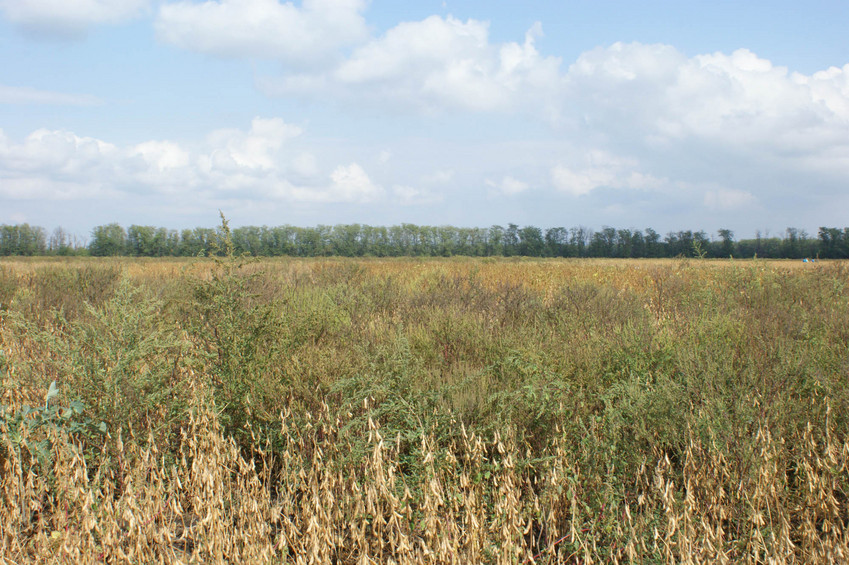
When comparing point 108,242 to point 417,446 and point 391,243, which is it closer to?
point 391,243

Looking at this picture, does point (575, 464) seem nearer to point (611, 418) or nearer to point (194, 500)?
point (611, 418)

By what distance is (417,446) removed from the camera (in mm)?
3170

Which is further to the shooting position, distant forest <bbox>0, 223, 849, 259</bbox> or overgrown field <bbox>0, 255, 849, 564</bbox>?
distant forest <bbox>0, 223, 849, 259</bbox>

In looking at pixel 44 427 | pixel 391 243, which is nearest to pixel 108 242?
pixel 391 243

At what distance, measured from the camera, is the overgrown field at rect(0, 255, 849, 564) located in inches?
98.5

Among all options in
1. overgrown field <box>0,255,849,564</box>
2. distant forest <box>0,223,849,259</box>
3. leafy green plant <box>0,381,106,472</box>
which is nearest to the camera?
overgrown field <box>0,255,849,564</box>

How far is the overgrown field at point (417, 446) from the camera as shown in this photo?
2.50m

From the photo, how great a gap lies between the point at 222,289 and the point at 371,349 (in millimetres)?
1416

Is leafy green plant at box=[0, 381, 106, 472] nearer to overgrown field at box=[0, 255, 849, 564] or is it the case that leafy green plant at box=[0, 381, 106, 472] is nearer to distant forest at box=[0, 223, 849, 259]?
overgrown field at box=[0, 255, 849, 564]

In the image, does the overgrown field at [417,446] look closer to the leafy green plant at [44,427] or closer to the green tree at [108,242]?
the leafy green plant at [44,427]

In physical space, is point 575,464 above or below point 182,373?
below

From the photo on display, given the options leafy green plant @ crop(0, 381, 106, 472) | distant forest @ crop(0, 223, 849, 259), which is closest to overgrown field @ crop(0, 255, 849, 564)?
leafy green plant @ crop(0, 381, 106, 472)

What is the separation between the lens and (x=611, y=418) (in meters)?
3.09

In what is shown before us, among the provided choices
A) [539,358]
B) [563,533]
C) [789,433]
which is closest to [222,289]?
[539,358]
